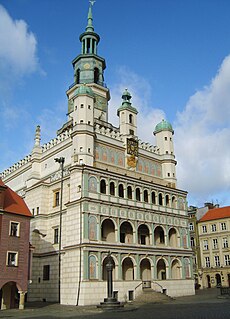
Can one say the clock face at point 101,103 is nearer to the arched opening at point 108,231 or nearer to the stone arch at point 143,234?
the stone arch at point 143,234

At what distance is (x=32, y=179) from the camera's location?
52.2 metres

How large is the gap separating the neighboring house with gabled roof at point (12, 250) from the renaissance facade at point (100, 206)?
229 inches

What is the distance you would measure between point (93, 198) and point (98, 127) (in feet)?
37.5

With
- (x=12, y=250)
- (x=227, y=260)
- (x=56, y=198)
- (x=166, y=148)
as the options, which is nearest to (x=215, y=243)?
(x=227, y=260)

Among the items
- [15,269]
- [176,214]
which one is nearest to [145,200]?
[176,214]

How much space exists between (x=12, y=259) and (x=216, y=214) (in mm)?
50558

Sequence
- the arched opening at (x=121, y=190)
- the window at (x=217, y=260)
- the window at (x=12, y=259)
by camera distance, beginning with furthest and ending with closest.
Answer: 1. the window at (x=217, y=260)
2. the arched opening at (x=121, y=190)
3. the window at (x=12, y=259)

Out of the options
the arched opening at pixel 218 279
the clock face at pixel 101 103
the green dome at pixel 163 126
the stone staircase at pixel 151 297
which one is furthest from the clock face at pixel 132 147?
the arched opening at pixel 218 279

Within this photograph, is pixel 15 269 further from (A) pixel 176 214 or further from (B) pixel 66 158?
(A) pixel 176 214

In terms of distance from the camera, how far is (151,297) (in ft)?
137

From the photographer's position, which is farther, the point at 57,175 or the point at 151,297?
the point at 57,175

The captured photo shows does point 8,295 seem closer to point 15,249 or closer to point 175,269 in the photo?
point 15,249

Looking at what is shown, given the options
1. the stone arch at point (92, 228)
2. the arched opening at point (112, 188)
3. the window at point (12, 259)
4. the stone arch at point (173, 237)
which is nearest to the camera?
the window at point (12, 259)

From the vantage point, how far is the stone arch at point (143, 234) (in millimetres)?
47438
